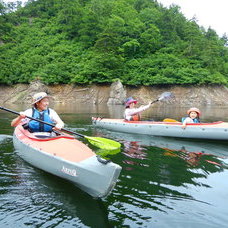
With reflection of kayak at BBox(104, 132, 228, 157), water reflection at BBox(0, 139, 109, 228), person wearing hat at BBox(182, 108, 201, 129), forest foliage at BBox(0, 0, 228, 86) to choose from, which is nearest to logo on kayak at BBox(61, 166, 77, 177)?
water reflection at BBox(0, 139, 109, 228)

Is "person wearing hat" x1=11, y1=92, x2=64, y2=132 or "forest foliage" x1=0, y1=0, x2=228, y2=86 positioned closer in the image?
"person wearing hat" x1=11, y1=92, x2=64, y2=132

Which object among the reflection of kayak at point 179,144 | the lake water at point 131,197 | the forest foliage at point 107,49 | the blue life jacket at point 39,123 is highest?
the forest foliage at point 107,49

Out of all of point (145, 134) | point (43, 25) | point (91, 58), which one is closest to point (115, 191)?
point (145, 134)

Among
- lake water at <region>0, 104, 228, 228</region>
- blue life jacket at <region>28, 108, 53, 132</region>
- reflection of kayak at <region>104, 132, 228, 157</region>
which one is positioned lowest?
reflection of kayak at <region>104, 132, 228, 157</region>

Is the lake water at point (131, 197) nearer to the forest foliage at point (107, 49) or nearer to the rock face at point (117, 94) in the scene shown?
the rock face at point (117, 94)

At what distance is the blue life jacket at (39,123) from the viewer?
4.91m

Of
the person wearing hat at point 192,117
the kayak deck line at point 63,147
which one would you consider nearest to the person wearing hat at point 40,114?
the kayak deck line at point 63,147

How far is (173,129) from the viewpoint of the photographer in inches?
305

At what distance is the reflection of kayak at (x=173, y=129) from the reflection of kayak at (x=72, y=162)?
14.7 ft

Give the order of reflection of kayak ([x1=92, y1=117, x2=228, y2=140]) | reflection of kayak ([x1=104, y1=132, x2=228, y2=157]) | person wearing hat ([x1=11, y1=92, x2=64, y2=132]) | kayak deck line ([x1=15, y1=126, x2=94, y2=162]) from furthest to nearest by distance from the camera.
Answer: reflection of kayak ([x1=92, y1=117, x2=228, y2=140]) → reflection of kayak ([x1=104, y1=132, x2=228, y2=157]) → person wearing hat ([x1=11, y1=92, x2=64, y2=132]) → kayak deck line ([x1=15, y1=126, x2=94, y2=162])

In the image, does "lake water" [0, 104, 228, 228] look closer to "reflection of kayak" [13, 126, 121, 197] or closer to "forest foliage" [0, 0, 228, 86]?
"reflection of kayak" [13, 126, 121, 197]

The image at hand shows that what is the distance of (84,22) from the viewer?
38.2 meters

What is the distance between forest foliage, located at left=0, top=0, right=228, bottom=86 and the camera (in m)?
31.1

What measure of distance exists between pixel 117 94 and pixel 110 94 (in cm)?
99
